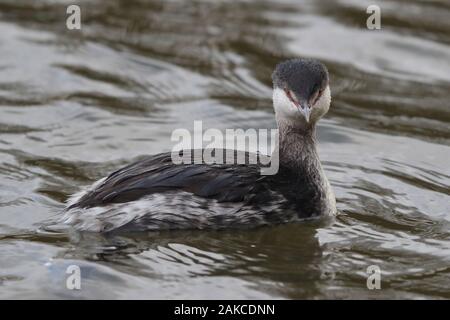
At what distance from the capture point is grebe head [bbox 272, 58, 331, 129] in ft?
26.5

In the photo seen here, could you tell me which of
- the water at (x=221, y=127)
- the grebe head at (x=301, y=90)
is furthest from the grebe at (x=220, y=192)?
the water at (x=221, y=127)

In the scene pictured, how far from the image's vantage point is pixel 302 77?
810 cm

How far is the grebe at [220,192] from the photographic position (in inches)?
312

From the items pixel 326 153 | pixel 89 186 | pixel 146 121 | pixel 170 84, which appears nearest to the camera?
pixel 89 186

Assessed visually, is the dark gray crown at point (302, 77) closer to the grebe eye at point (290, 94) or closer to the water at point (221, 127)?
the grebe eye at point (290, 94)

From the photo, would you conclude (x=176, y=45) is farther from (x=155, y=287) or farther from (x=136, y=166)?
(x=155, y=287)

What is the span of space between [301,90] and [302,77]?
0.11 metres

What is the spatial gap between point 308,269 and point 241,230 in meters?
0.76

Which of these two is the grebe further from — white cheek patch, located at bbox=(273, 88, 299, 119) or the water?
the water

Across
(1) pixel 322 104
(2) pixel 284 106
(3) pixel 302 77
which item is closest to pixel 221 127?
(2) pixel 284 106

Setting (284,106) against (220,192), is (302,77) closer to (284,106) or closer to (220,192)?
(284,106)

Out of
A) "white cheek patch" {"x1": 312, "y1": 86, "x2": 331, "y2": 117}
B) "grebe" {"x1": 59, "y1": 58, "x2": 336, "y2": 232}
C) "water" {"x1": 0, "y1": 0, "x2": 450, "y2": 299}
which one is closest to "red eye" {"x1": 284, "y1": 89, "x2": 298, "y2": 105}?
"grebe" {"x1": 59, "y1": 58, "x2": 336, "y2": 232}

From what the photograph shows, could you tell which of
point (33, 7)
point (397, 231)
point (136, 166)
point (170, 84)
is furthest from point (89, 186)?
point (33, 7)
